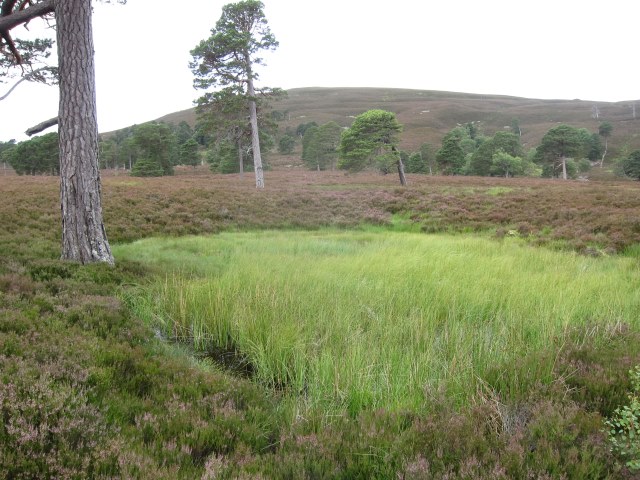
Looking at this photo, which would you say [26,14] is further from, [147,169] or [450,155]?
[450,155]

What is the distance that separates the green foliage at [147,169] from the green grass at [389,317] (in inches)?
1820

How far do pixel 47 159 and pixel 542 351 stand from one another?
69.6 metres

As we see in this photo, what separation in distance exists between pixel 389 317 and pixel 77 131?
7055 mm

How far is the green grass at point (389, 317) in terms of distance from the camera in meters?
3.72

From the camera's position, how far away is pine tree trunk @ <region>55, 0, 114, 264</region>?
24.7 ft

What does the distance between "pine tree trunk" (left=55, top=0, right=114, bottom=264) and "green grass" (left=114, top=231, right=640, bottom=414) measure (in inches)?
69.0

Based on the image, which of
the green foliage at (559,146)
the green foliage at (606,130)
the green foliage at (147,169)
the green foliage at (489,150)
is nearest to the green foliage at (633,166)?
→ the green foliage at (559,146)

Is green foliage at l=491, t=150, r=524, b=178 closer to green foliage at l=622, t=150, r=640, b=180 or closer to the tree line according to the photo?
the tree line

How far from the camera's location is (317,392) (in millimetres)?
3674

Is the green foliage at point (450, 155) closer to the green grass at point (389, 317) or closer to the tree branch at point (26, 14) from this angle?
the green grass at point (389, 317)

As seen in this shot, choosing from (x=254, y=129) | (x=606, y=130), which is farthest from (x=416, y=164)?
(x=606, y=130)

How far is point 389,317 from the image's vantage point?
5215mm

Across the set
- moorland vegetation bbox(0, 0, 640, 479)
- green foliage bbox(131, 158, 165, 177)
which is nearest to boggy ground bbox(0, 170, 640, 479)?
moorland vegetation bbox(0, 0, 640, 479)

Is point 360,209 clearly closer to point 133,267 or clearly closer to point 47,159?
point 133,267
